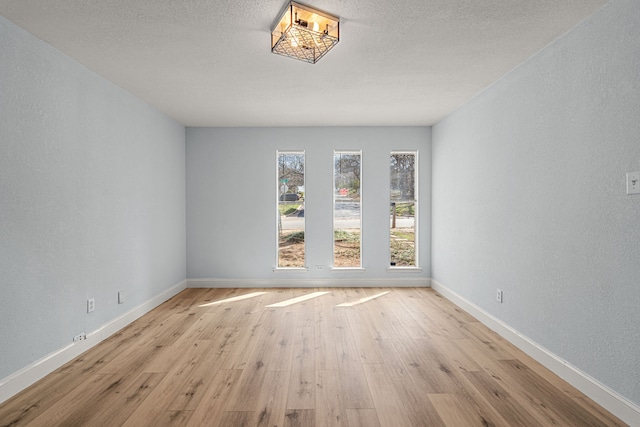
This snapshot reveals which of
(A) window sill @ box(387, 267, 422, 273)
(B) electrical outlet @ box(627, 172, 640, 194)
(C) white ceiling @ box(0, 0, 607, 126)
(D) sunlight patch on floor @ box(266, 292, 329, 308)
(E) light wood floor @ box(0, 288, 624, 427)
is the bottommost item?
(E) light wood floor @ box(0, 288, 624, 427)

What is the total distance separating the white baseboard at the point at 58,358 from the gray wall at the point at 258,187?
1503 millimetres

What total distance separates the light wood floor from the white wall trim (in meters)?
1.46

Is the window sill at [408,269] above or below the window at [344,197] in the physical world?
below

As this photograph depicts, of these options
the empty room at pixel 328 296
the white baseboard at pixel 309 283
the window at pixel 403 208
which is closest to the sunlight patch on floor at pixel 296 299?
the empty room at pixel 328 296

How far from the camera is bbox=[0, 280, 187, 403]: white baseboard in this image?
7.52ft

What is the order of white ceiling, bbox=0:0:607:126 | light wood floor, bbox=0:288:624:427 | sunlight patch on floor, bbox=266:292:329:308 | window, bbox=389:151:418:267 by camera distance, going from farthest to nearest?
1. window, bbox=389:151:418:267
2. sunlight patch on floor, bbox=266:292:329:308
3. white ceiling, bbox=0:0:607:126
4. light wood floor, bbox=0:288:624:427

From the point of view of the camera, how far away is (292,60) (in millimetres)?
2965

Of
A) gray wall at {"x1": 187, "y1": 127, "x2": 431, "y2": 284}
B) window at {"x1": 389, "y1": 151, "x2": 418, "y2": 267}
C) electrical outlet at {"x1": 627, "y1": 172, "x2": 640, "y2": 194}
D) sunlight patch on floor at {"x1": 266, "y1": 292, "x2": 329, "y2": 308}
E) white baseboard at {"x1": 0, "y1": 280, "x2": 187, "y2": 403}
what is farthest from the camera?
window at {"x1": 389, "y1": 151, "x2": 418, "y2": 267}

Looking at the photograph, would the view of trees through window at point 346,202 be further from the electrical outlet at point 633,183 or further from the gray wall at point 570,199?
the electrical outlet at point 633,183

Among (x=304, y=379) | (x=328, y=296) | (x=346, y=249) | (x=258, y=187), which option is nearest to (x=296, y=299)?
(x=328, y=296)

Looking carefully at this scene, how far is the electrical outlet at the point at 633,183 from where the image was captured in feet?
6.40

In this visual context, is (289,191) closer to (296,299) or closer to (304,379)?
(296,299)

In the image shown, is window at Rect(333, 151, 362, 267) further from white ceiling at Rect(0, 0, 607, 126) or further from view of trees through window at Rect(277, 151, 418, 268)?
white ceiling at Rect(0, 0, 607, 126)

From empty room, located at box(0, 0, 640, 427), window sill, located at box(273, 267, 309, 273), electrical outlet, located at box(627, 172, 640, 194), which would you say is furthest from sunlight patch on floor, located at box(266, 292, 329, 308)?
electrical outlet, located at box(627, 172, 640, 194)
